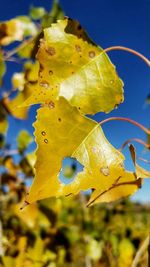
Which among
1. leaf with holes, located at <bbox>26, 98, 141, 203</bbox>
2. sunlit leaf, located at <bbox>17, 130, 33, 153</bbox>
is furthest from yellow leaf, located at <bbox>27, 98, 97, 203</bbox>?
sunlit leaf, located at <bbox>17, 130, 33, 153</bbox>

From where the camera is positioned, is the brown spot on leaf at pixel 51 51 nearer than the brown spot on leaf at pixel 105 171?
No

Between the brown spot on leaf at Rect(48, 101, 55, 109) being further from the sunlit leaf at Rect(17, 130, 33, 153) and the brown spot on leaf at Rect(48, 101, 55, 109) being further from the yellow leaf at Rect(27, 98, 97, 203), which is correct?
the sunlit leaf at Rect(17, 130, 33, 153)

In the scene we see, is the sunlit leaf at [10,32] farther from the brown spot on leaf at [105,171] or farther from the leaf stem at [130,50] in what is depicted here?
the brown spot on leaf at [105,171]

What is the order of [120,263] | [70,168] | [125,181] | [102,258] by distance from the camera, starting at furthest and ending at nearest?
[70,168]
[102,258]
[120,263]
[125,181]

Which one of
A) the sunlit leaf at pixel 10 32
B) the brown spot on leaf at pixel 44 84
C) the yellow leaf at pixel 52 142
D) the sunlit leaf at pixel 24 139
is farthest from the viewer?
the sunlit leaf at pixel 24 139

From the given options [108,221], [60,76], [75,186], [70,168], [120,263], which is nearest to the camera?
[75,186]

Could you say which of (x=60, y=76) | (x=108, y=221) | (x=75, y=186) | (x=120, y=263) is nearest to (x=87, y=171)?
(x=75, y=186)

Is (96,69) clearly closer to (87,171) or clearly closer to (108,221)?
(87,171)

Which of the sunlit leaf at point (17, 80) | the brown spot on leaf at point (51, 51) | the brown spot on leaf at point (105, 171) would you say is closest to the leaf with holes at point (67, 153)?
the brown spot on leaf at point (105, 171)
